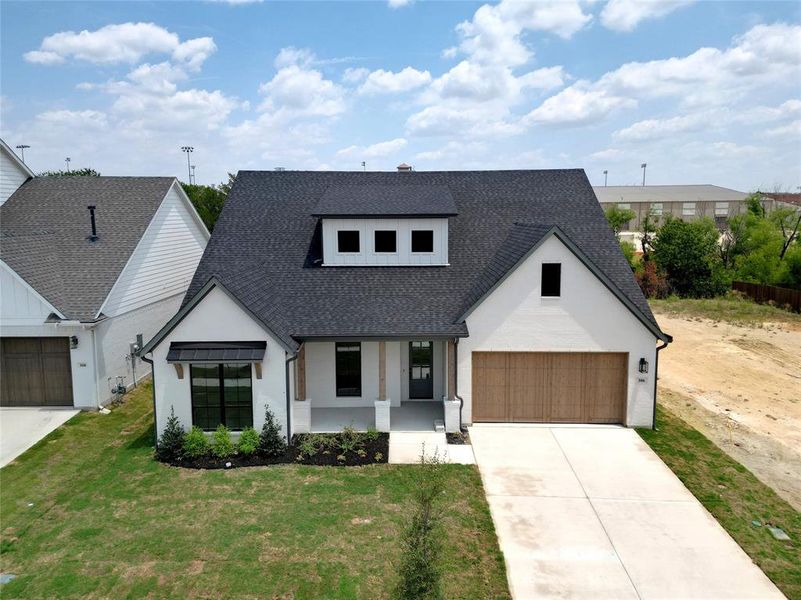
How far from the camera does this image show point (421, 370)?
59.1 feet

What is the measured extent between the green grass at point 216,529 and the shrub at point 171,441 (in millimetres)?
381

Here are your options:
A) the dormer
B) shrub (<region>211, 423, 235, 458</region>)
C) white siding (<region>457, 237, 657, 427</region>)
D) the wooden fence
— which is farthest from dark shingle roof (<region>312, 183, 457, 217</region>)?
the wooden fence

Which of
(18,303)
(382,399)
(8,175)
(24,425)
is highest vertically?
(8,175)

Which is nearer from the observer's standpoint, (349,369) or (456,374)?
(456,374)

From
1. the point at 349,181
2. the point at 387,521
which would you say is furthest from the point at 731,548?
the point at 349,181

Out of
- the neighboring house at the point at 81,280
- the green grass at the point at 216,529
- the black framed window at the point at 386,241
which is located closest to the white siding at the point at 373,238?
the black framed window at the point at 386,241

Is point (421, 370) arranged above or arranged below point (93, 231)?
below

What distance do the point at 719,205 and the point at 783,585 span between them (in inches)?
3585

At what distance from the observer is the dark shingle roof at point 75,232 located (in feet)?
57.3

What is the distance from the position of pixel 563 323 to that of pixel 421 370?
15.6 feet

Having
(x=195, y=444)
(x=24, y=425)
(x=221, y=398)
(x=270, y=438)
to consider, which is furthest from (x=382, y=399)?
(x=24, y=425)

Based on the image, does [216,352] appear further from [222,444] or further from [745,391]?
[745,391]

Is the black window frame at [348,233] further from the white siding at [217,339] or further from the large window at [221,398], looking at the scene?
the large window at [221,398]

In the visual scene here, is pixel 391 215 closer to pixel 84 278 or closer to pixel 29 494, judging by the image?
pixel 84 278
